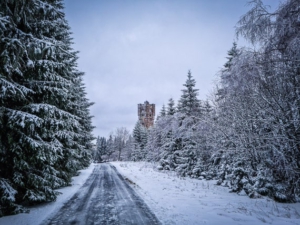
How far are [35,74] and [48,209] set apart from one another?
5.42 m

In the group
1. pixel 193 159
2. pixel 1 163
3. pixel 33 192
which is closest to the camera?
pixel 1 163

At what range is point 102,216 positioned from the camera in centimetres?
649

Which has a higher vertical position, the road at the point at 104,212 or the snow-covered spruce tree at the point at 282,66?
the snow-covered spruce tree at the point at 282,66

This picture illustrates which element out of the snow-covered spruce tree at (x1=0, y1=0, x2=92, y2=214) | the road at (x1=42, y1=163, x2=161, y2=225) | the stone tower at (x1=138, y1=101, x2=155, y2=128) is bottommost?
the road at (x1=42, y1=163, x2=161, y2=225)

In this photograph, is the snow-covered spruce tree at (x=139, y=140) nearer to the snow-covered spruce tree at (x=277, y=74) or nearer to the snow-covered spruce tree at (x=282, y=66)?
the snow-covered spruce tree at (x=277, y=74)

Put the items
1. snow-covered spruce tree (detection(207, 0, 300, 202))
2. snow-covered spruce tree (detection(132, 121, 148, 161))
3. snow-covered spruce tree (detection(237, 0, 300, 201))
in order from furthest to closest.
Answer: snow-covered spruce tree (detection(132, 121, 148, 161)) → snow-covered spruce tree (detection(207, 0, 300, 202)) → snow-covered spruce tree (detection(237, 0, 300, 201))

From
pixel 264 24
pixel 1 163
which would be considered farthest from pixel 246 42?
pixel 1 163

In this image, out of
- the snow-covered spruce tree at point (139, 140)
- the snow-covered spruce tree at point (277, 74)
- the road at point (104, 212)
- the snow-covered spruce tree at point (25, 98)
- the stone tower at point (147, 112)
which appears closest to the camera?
the snow-covered spruce tree at point (277, 74)

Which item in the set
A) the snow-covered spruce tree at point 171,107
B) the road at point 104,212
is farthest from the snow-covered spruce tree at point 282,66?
the snow-covered spruce tree at point 171,107

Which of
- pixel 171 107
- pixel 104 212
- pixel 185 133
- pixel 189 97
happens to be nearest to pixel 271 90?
pixel 104 212

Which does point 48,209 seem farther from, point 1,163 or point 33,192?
point 1,163

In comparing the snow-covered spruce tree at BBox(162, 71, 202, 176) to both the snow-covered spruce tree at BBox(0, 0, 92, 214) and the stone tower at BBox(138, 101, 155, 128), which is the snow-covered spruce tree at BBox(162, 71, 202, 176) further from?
the stone tower at BBox(138, 101, 155, 128)

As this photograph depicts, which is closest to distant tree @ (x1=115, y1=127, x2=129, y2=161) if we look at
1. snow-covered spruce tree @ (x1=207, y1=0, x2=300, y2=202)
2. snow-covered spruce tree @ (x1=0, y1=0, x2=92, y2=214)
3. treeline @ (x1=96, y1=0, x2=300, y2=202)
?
treeline @ (x1=96, y1=0, x2=300, y2=202)

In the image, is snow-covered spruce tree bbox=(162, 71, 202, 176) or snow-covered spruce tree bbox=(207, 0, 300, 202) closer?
snow-covered spruce tree bbox=(207, 0, 300, 202)
